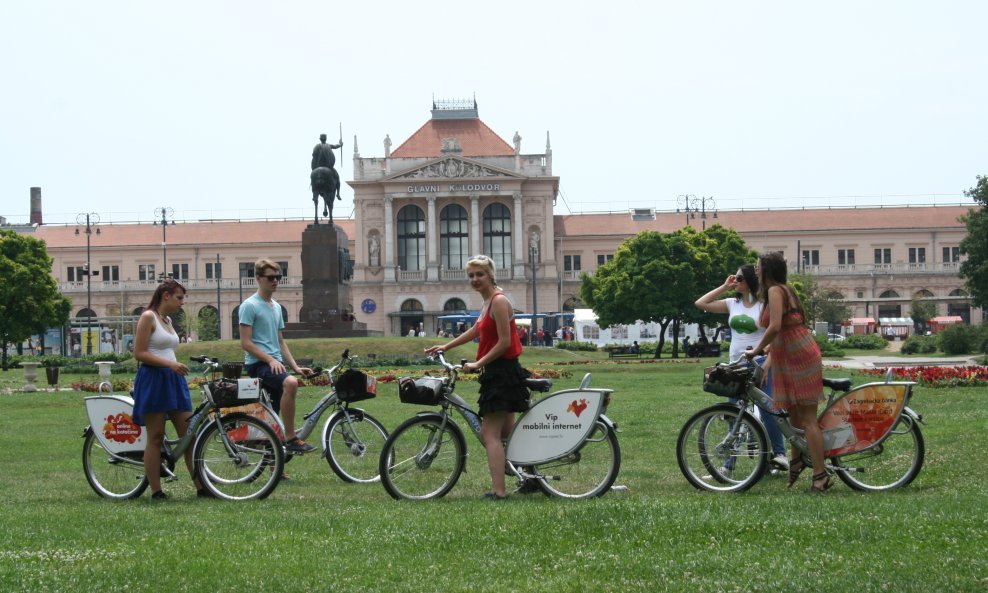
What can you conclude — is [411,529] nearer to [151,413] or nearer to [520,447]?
[520,447]

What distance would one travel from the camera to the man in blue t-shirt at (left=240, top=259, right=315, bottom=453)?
1028cm

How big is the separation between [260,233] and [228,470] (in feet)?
299

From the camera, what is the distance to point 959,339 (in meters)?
43.2

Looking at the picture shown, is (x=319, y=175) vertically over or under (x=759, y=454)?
over

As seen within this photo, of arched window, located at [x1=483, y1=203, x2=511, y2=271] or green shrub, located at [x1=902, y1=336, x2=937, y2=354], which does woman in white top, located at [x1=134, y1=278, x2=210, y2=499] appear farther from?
arched window, located at [x1=483, y1=203, x2=511, y2=271]

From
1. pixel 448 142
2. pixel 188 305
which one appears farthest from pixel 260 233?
pixel 448 142

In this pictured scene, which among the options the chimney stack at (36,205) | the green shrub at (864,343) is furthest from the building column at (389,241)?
the chimney stack at (36,205)

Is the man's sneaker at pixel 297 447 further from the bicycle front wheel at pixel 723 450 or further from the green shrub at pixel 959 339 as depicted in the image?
the green shrub at pixel 959 339

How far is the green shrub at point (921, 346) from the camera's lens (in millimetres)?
47156

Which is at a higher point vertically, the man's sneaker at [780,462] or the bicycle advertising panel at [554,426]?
the bicycle advertising panel at [554,426]

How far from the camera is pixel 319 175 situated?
3619 centimetres

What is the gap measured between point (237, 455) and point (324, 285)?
26936 millimetres

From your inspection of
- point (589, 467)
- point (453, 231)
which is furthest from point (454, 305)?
point (589, 467)

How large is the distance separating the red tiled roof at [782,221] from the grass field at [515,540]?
86963mm
